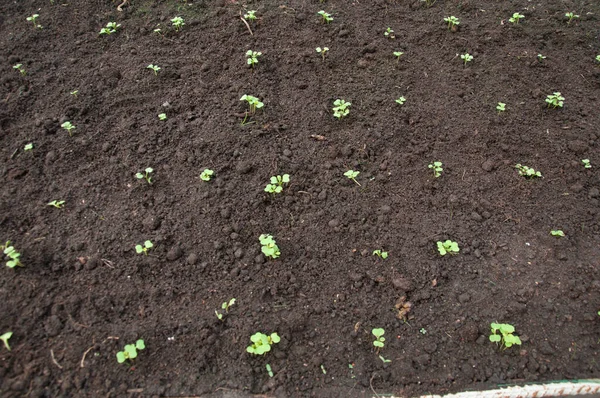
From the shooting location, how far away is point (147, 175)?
2.96m

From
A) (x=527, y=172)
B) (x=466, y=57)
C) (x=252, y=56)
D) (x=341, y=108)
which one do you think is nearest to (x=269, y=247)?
(x=341, y=108)

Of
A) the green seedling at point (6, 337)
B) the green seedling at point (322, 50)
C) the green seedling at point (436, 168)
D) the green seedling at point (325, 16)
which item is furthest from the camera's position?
the green seedling at point (325, 16)

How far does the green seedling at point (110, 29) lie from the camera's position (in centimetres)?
388

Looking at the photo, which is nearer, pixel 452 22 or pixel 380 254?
pixel 380 254

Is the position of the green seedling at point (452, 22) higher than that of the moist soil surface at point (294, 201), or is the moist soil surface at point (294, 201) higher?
the green seedling at point (452, 22)

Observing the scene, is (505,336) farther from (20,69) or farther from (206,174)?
(20,69)

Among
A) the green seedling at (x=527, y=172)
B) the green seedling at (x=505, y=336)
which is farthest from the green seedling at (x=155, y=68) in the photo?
the green seedling at (x=505, y=336)

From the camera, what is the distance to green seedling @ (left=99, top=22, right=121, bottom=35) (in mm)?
3877

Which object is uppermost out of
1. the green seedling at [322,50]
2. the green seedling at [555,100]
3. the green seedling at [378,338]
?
the green seedling at [322,50]

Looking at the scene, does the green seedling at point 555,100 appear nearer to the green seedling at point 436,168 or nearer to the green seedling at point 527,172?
the green seedling at point 527,172

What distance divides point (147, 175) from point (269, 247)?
984mm

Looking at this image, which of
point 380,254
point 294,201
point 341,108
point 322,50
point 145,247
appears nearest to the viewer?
point 145,247

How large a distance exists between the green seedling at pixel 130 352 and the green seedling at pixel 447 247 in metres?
1.74

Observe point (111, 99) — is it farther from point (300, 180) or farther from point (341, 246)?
point (341, 246)
